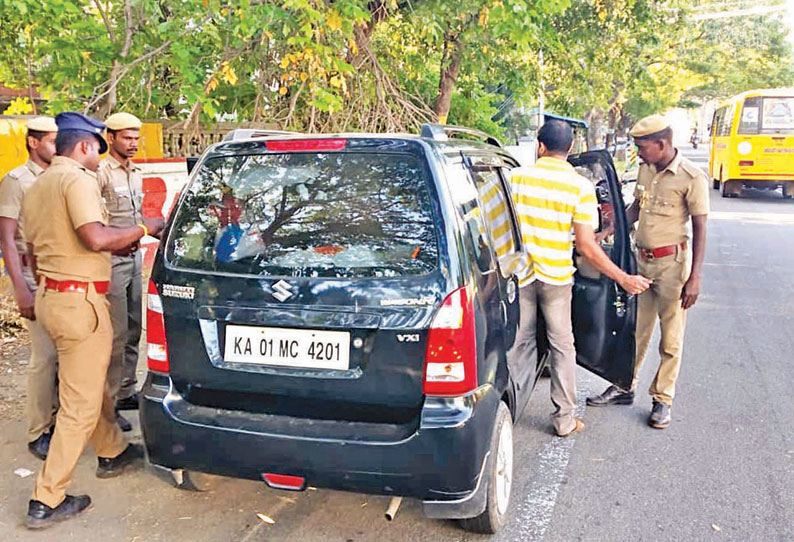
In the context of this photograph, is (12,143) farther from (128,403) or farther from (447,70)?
(447,70)

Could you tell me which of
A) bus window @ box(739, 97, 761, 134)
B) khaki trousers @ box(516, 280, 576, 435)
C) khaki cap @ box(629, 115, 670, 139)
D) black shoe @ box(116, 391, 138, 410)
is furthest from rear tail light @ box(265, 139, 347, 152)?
bus window @ box(739, 97, 761, 134)

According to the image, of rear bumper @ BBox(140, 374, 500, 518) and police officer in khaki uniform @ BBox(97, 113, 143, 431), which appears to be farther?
police officer in khaki uniform @ BBox(97, 113, 143, 431)

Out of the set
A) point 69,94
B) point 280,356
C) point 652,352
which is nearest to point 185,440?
point 280,356

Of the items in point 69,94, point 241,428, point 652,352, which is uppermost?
point 69,94

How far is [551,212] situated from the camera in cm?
380

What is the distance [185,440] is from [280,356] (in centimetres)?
54

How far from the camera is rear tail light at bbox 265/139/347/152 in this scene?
2904 mm

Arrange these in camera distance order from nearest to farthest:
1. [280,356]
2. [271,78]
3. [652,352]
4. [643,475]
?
[280,356]
[643,475]
[652,352]
[271,78]

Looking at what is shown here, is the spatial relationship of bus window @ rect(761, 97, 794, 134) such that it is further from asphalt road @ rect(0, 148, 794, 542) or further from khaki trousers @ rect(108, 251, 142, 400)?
khaki trousers @ rect(108, 251, 142, 400)

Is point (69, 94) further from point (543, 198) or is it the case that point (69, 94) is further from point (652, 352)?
point (652, 352)

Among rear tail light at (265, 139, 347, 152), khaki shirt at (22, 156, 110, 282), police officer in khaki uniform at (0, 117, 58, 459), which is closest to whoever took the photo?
rear tail light at (265, 139, 347, 152)

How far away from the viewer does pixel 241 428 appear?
2770 mm

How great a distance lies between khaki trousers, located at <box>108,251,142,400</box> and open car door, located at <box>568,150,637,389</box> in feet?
8.86

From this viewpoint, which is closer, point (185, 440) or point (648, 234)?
point (185, 440)
